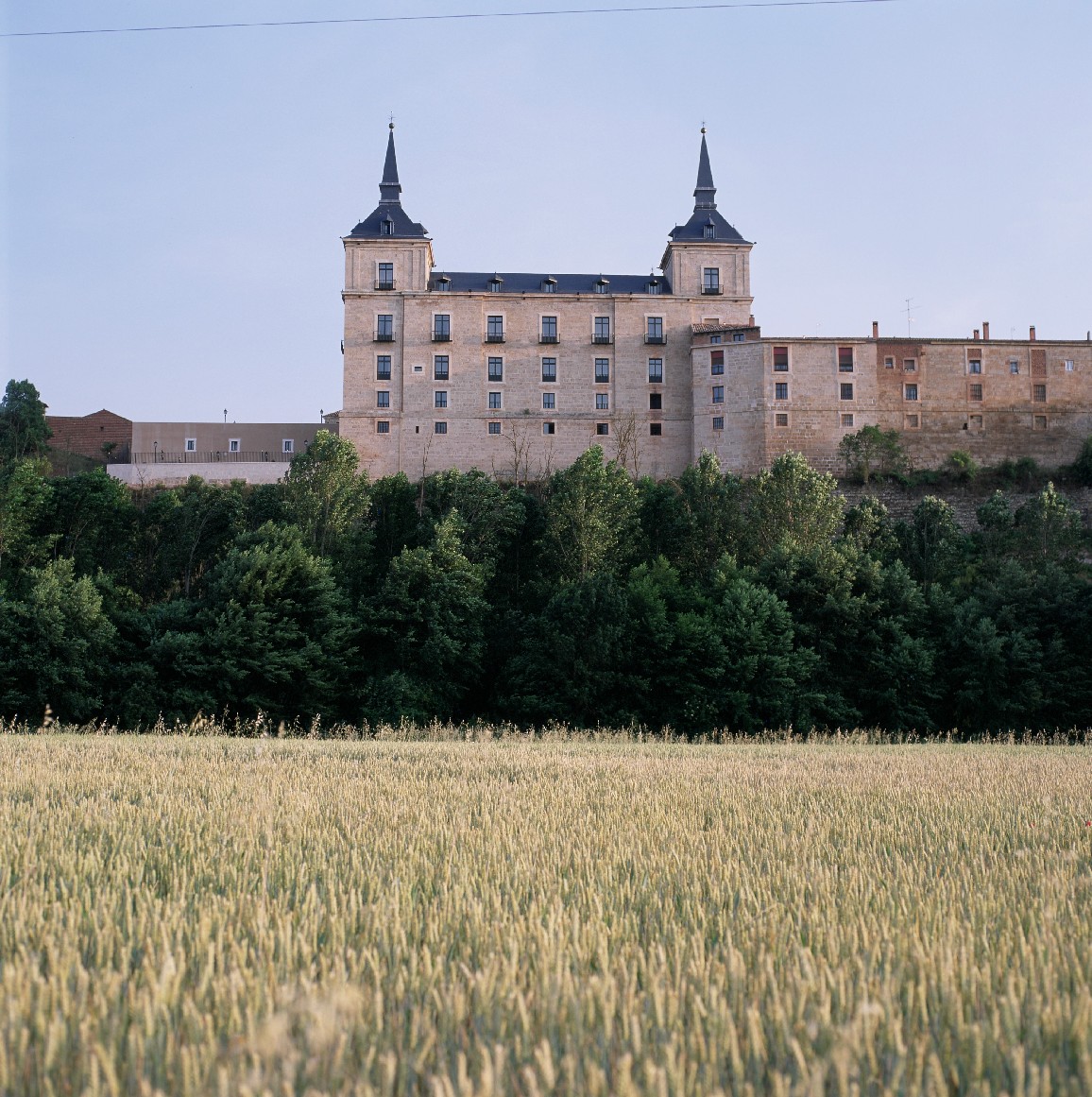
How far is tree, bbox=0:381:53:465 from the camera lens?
227ft

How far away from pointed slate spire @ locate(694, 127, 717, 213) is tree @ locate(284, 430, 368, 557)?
151ft

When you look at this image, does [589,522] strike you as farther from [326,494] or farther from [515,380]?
[515,380]

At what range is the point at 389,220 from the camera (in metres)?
76.1

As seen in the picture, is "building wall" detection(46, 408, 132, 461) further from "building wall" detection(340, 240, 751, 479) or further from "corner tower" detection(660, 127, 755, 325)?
"corner tower" detection(660, 127, 755, 325)

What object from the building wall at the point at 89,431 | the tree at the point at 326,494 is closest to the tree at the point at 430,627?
the tree at the point at 326,494

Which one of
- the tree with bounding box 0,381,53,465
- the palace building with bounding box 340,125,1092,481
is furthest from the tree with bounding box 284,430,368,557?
the tree with bounding box 0,381,53,465

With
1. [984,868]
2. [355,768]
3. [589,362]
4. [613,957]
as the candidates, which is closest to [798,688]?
[355,768]

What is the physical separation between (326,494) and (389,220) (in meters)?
37.6

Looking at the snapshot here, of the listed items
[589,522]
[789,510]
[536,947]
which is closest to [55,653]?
[589,522]

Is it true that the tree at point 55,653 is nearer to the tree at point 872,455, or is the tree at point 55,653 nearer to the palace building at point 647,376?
the palace building at point 647,376

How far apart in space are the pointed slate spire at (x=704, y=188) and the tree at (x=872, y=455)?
85.9 ft

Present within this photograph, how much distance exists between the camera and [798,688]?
36594mm

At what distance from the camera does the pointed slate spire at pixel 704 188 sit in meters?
81.6

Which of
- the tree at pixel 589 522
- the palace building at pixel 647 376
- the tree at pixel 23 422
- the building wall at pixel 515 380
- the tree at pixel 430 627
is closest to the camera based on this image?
the tree at pixel 430 627
